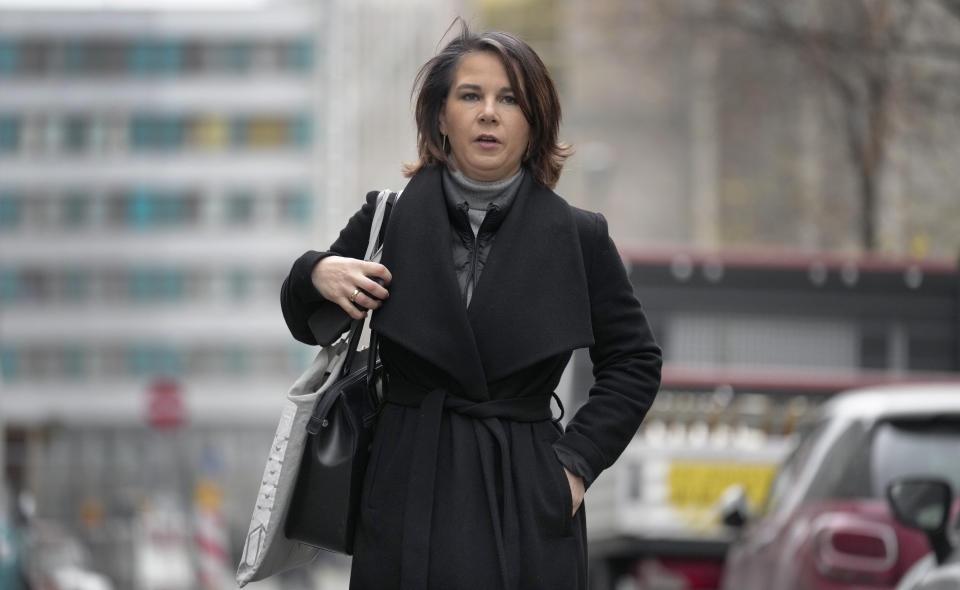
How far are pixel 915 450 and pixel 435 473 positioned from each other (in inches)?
156

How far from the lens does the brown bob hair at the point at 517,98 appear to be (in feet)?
13.4

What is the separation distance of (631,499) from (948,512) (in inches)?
384

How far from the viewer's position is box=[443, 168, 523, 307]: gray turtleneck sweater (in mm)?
4074

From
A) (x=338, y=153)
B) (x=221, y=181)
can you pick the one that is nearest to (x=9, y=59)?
(x=221, y=181)

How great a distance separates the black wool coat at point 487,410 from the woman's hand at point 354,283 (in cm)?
4

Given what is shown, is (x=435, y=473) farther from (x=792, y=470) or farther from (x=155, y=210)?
(x=155, y=210)

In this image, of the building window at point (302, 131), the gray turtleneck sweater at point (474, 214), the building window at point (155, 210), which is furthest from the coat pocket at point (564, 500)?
the building window at point (155, 210)

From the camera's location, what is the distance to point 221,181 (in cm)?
9256

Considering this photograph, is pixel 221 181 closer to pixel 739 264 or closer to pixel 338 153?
pixel 338 153

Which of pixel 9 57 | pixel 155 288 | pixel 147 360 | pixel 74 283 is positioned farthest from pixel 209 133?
pixel 147 360

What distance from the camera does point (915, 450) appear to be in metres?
7.47

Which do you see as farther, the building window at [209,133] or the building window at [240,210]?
the building window at [209,133]

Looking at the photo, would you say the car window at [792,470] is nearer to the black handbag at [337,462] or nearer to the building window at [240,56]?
the black handbag at [337,462]

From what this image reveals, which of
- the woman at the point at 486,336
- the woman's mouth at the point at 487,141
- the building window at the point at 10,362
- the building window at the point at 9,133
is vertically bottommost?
the building window at the point at 10,362
